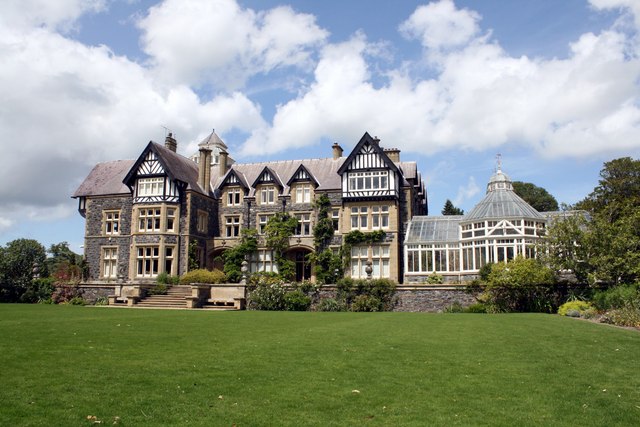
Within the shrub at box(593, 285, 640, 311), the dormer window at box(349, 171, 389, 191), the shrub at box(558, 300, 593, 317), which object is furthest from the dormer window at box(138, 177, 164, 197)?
the shrub at box(593, 285, 640, 311)

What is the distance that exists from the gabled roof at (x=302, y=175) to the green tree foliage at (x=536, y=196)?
29.6m

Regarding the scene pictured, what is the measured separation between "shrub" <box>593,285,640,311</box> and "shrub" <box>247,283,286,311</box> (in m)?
14.2

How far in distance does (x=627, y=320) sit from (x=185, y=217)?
25709mm

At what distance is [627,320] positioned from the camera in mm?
18172

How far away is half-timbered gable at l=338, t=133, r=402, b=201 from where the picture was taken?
33844mm

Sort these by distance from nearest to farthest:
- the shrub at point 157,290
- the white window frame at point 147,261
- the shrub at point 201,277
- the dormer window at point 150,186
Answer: the shrub at point 157,290 → the shrub at point 201,277 → the white window frame at point 147,261 → the dormer window at point 150,186

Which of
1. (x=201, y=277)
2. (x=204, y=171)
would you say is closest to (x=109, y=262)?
(x=204, y=171)

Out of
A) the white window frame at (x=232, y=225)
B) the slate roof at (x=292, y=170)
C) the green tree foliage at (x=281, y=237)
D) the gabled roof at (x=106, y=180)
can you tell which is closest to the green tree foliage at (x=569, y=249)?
the slate roof at (x=292, y=170)

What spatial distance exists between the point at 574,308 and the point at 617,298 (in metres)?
2.07

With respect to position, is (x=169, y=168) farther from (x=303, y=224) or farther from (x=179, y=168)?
(x=303, y=224)

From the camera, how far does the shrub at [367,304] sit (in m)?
27.2

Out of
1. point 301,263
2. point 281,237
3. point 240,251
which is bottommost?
point 301,263

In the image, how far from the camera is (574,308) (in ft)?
74.3

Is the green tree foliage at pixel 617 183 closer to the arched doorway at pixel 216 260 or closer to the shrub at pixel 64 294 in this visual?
the arched doorway at pixel 216 260
